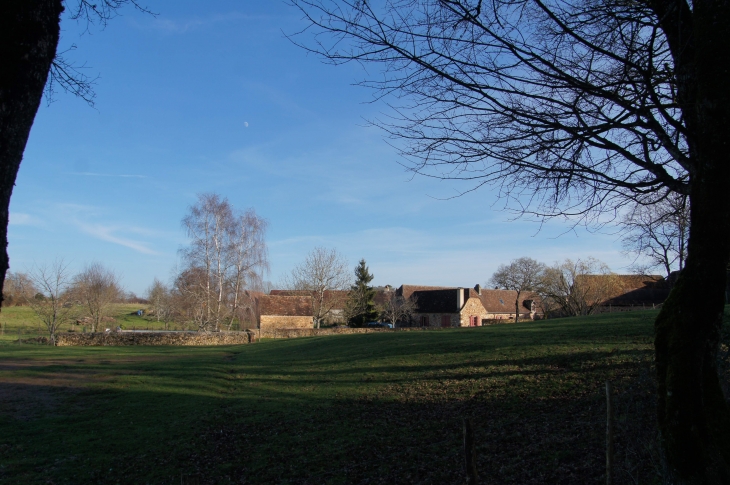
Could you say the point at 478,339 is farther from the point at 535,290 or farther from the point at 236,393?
the point at 535,290

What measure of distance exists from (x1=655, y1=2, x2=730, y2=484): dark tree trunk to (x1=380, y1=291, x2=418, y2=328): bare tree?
5052cm

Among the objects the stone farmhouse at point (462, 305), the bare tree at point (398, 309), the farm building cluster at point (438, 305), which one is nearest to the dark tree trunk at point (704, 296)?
the farm building cluster at point (438, 305)

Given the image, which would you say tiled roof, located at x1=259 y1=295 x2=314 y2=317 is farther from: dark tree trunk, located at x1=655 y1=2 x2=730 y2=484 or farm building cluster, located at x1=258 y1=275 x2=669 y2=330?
dark tree trunk, located at x1=655 y1=2 x2=730 y2=484

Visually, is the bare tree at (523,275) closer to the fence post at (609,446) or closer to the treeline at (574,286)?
the treeline at (574,286)

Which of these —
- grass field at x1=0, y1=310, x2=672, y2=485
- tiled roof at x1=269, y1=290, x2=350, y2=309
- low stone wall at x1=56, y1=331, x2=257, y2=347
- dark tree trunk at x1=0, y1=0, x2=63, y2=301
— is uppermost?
dark tree trunk at x1=0, y1=0, x2=63, y2=301

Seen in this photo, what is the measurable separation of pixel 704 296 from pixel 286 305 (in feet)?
187

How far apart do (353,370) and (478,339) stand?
19.7ft

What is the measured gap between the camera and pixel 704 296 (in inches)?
137

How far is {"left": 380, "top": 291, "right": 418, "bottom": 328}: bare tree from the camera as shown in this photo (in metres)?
55.7

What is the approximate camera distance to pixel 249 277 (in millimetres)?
41938

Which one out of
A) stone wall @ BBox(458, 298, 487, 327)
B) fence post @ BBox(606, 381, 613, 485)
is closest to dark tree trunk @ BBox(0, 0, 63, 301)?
fence post @ BBox(606, 381, 613, 485)

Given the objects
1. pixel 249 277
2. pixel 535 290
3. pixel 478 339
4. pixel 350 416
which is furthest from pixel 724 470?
pixel 535 290

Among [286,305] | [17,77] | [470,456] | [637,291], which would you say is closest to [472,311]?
[637,291]

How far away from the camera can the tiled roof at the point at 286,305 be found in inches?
2259
